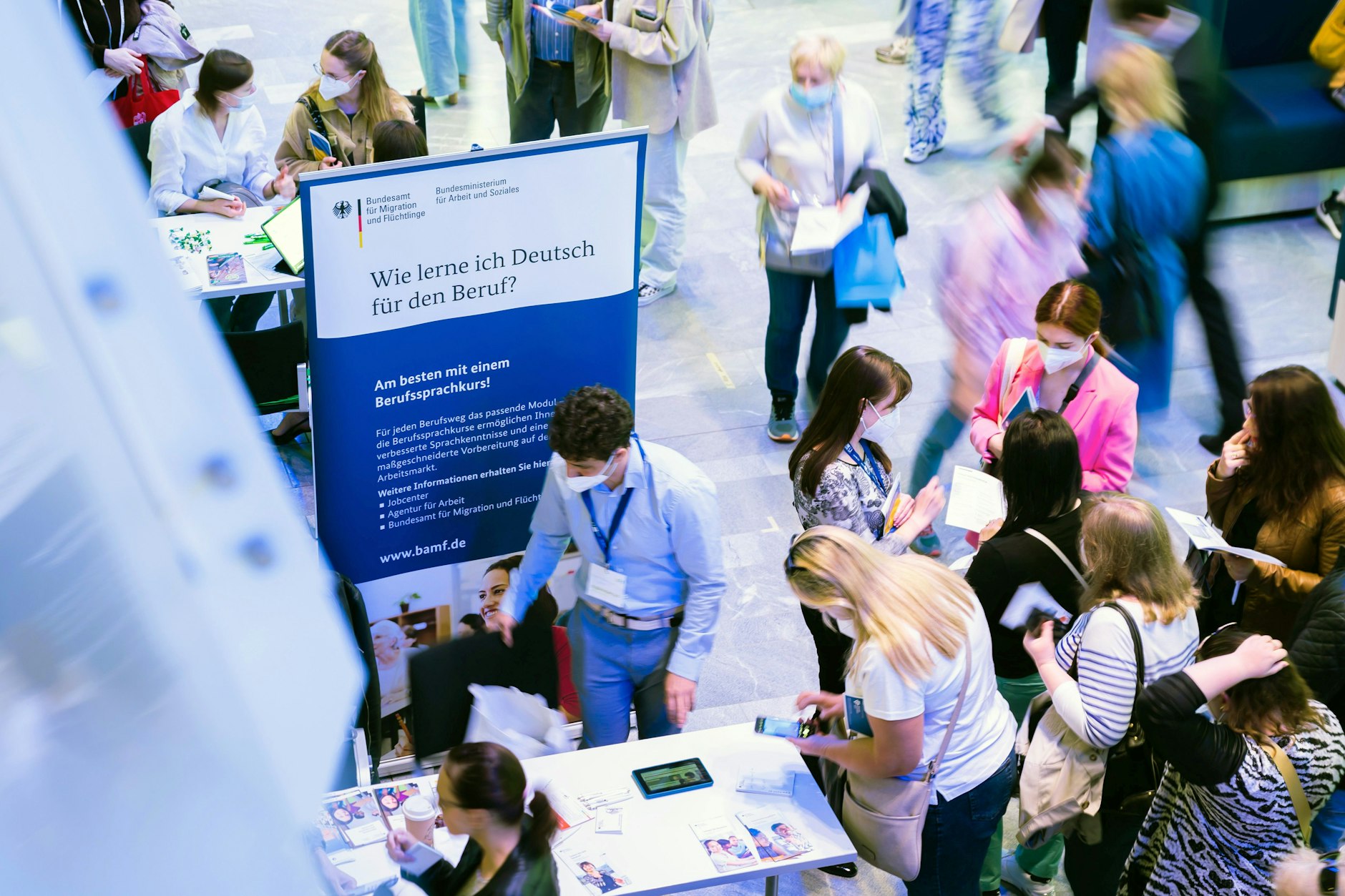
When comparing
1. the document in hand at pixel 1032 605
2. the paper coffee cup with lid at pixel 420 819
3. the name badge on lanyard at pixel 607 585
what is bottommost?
the paper coffee cup with lid at pixel 420 819

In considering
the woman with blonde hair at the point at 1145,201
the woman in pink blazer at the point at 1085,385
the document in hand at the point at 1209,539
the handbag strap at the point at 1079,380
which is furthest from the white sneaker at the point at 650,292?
the document in hand at the point at 1209,539

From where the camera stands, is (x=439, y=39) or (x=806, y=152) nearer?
(x=806, y=152)

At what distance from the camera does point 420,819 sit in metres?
3.11

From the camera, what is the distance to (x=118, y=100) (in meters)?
6.44

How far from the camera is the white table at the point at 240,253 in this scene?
5.43 m

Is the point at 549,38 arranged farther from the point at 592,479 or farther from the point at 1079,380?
the point at 592,479

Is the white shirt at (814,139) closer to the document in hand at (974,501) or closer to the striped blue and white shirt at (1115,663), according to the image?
the document in hand at (974,501)

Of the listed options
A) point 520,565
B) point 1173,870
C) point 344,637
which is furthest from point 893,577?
point 344,637

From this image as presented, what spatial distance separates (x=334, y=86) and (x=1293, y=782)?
15.2 ft

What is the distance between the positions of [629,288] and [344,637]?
3.63 m

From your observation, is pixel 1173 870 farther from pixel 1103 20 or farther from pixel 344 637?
pixel 1103 20

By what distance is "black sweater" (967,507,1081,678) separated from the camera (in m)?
3.52

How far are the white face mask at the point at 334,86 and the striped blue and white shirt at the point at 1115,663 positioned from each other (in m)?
4.00

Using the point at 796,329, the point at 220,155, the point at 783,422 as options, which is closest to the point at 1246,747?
the point at 796,329
